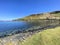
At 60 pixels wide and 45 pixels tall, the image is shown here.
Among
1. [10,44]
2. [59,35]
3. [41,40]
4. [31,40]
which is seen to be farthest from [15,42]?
[59,35]

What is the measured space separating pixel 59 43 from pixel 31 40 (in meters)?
3.87

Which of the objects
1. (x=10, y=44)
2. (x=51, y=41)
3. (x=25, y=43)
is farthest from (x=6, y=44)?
(x=51, y=41)

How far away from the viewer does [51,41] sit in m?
21.4

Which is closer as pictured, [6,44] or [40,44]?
[40,44]

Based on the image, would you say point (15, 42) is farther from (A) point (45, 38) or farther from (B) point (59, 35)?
(B) point (59, 35)

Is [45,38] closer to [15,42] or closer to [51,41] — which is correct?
[51,41]

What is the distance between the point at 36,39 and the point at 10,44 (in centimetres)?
361

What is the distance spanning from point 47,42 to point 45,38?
44.3 inches

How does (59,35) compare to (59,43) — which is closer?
(59,43)

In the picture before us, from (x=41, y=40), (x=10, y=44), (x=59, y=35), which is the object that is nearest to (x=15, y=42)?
(x=10, y=44)

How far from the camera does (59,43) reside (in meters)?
20.6

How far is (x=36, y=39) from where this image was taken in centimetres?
2258

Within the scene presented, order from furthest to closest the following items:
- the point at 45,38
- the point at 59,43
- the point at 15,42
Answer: the point at 15,42 → the point at 45,38 → the point at 59,43

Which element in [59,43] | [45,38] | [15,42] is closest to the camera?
[59,43]
